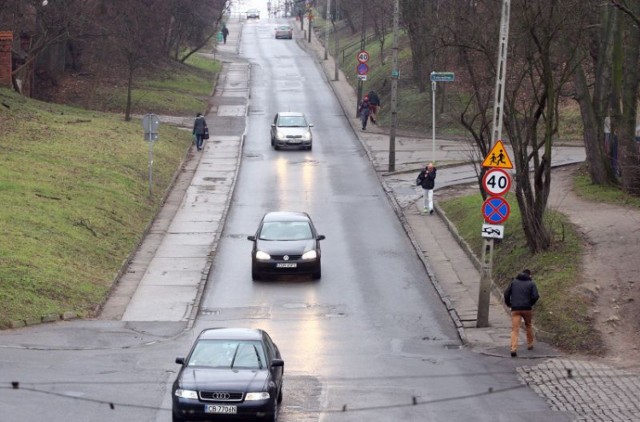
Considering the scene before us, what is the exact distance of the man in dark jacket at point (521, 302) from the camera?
2092cm

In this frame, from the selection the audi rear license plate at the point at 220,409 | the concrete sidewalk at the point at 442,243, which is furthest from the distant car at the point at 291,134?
the audi rear license plate at the point at 220,409

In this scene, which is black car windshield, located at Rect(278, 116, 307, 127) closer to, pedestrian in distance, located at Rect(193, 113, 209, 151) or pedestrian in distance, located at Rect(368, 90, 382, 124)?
pedestrian in distance, located at Rect(193, 113, 209, 151)

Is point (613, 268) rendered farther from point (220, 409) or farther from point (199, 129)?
point (199, 129)

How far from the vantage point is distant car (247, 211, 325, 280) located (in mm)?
27828

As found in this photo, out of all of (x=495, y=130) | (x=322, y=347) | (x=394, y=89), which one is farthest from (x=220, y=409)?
(x=394, y=89)

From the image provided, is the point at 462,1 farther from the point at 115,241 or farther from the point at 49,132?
the point at 115,241

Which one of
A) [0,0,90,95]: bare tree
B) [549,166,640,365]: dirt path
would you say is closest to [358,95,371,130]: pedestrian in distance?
[0,0,90,95]: bare tree

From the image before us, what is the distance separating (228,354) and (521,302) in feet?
21.9

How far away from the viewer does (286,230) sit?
29281 millimetres

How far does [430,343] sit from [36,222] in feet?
39.1

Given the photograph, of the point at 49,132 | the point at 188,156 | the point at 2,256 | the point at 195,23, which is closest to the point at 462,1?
the point at 188,156

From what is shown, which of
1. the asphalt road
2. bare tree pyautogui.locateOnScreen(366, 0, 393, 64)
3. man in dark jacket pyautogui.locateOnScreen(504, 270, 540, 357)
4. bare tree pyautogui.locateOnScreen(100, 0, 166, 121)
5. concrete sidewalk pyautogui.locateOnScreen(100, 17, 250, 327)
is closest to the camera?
the asphalt road

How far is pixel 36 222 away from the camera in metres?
29.2

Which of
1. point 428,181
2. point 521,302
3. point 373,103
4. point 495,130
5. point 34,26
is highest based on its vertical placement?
point 34,26
